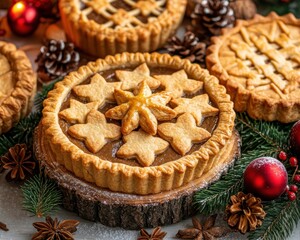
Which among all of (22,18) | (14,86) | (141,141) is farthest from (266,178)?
(22,18)

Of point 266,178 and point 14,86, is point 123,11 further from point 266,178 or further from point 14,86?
point 266,178

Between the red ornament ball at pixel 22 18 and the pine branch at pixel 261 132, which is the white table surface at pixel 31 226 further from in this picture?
the red ornament ball at pixel 22 18

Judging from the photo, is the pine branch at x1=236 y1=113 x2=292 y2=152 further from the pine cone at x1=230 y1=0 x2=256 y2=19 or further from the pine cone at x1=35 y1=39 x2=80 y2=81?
the pine cone at x1=35 y1=39 x2=80 y2=81

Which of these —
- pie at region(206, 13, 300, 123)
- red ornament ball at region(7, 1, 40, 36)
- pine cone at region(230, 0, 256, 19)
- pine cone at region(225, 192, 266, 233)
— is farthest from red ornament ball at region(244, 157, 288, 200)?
red ornament ball at region(7, 1, 40, 36)

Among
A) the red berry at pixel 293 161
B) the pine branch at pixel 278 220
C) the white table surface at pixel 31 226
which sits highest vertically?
the red berry at pixel 293 161

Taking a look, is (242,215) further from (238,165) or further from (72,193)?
(72,193)

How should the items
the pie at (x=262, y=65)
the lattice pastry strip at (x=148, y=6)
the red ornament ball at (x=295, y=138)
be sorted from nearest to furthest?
the red ornament ball at (x=295, y=138), the pie at (x=262, y=65), the lattice pastry strip at (x=148, y=6)

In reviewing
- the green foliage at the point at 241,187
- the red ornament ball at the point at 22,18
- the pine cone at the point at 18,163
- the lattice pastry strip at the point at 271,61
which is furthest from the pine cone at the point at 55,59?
the green foliage at the point at 241,187
